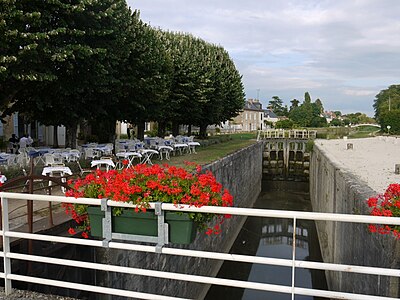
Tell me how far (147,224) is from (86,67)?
886 cm

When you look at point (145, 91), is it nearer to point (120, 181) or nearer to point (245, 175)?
point (245, 175)

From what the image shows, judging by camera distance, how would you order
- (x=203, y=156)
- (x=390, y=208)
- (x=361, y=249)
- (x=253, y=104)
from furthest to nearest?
(x=253, y=104) < (x=203, y=156) < (x=361, y=249) < (x=390, y=208)

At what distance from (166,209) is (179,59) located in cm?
2043

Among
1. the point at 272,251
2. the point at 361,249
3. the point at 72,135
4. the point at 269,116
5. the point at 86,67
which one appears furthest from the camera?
the point at 269,116

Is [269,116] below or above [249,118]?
above

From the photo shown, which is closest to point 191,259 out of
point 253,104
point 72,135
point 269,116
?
point 72,135

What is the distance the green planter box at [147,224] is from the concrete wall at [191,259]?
277cm

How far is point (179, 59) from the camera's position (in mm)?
22250

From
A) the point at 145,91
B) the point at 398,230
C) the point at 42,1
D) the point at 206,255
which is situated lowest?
the point at 206,255

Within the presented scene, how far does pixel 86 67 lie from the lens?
10680mm

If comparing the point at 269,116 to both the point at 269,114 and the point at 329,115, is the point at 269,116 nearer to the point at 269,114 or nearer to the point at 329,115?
the point at 269,114

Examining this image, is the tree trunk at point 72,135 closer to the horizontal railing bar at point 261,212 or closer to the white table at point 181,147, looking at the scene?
the white table at point 181,147

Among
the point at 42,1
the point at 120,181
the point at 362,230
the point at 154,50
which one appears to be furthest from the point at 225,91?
the point at 120,181

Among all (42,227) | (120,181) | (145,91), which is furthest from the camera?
(145,91)
